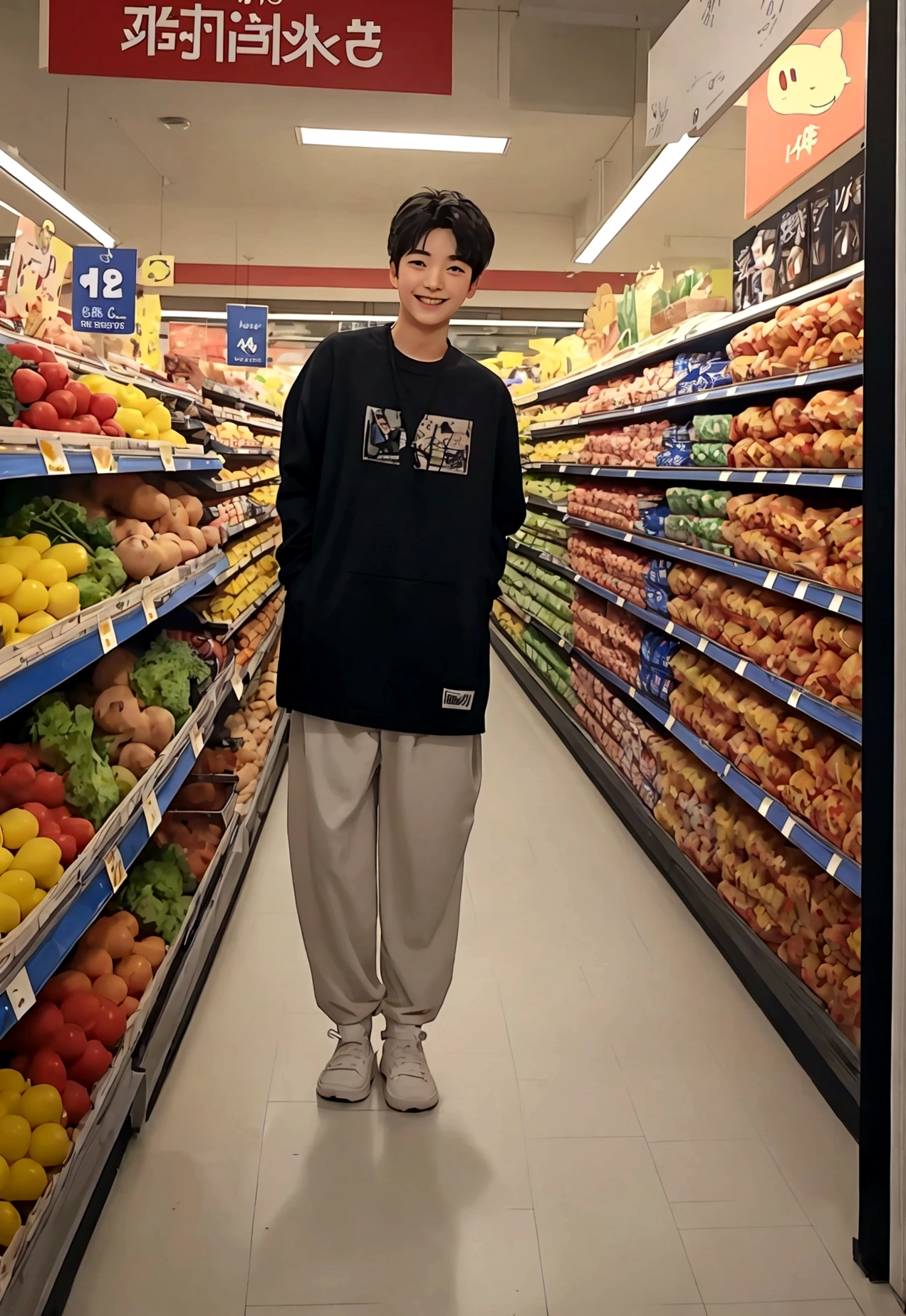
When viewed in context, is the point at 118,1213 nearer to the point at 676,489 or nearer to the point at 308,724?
the point at 308,724

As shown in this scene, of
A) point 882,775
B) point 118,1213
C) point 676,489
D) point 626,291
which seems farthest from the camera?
point 626,291

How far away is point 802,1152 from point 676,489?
2578mm

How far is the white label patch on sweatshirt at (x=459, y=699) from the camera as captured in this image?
2521mm

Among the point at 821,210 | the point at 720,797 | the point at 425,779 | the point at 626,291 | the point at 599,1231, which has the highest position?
the point at 626,291

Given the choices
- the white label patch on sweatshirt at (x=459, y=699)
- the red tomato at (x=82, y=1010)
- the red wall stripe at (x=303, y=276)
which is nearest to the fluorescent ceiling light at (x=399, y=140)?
the red wall stripe at (x=303, y=276)

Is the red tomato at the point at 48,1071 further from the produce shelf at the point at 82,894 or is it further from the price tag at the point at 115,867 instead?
the price tag at the point at 115,867

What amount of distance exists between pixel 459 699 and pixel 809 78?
9.16 ft

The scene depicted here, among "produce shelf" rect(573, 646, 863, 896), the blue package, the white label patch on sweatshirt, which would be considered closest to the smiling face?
the white label patch on sweatshirt

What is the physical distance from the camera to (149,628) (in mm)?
3480

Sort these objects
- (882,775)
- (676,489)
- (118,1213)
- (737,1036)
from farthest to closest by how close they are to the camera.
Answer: (676,489)
(737,1036)
(118,1213)
(882,775)

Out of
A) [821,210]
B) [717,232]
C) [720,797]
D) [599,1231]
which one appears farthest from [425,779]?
[717,232]

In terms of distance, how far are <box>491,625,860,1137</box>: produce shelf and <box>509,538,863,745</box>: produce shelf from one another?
28.8 inches

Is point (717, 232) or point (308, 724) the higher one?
point (717, 232)

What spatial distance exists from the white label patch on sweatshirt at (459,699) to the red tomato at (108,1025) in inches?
38.7
